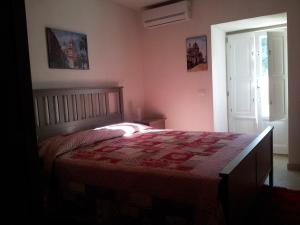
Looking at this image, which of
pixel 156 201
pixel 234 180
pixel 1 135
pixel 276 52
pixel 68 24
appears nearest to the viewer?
pixel 1 135

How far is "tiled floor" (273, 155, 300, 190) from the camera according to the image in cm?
306

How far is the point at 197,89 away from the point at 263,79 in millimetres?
1128

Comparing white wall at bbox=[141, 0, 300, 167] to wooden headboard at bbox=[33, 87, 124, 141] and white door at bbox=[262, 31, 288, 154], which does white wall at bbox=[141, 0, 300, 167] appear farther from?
wooden headboard at bbox=[33, 87, 124, 141]

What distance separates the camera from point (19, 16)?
718mm

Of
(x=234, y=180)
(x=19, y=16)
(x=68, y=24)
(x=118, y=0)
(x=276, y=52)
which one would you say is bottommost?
(x=234, y=180)

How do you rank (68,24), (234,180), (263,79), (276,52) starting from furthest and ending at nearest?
(263,79)
(276,52)
(68,24)
(234,180)

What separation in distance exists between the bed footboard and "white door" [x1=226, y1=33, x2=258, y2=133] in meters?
1.76

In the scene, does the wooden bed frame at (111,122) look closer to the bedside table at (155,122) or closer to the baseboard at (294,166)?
the bedside table at (155,122)

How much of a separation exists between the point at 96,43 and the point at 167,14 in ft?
4.09

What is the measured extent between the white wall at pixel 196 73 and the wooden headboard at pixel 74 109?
91cm

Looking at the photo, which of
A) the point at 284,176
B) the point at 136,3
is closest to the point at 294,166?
the point at 284,176

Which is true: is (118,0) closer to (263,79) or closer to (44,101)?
(44,101)

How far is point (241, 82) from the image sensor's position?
450 cm

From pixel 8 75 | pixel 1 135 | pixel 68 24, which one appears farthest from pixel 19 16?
pixel 68 24
